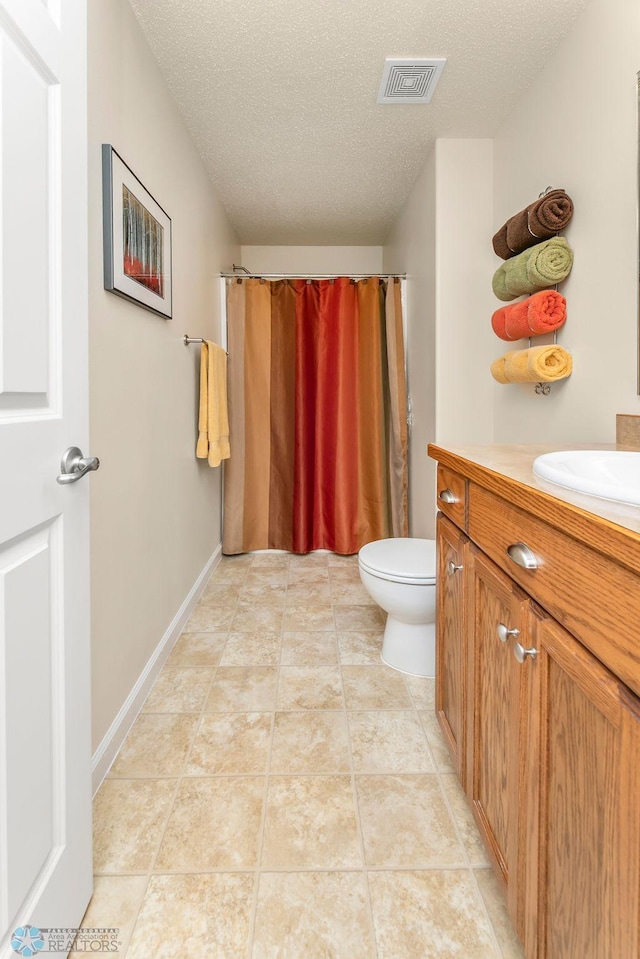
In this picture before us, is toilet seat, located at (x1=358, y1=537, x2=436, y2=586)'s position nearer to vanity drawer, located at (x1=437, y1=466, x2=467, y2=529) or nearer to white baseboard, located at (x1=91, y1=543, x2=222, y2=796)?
vanity drawer, located at (x1=437, y1=466, x2=467, y2=529)

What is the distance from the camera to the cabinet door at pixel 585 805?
20.5 inches

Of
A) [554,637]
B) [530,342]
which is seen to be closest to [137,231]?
[530,342]

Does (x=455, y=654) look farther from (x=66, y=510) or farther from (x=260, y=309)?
(x=260, y=309)

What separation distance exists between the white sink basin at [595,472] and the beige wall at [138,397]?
1082 millimetres

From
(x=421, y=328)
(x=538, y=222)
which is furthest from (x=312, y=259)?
(x=538, y=222)

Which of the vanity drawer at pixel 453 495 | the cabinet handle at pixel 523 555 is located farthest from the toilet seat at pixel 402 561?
the cabinet handle at pixel 523 555

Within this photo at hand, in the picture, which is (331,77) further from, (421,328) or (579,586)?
(579,586)

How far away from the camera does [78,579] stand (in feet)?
3.01

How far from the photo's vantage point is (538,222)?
1717mm

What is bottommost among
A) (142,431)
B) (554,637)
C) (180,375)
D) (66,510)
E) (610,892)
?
(610,892)

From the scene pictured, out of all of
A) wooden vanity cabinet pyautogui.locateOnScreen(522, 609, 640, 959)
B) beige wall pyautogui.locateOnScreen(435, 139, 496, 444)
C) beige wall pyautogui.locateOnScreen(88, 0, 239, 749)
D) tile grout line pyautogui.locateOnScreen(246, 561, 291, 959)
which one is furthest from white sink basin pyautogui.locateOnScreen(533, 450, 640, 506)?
beige wall pyautogui.locateOnScreen(435, 139, 496, 444)

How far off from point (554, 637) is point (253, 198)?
10.1ft

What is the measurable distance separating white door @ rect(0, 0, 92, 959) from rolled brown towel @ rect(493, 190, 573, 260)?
1382 millimetres

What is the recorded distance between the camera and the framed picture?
4.58 feet
